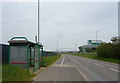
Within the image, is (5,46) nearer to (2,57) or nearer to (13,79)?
(2,57)

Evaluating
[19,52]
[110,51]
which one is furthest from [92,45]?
[19,52]

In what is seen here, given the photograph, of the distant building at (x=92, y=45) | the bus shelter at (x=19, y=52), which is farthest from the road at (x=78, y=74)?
the distant building at (x=92, y=45)

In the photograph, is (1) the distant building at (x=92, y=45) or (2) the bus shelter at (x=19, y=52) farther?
(1) the distant building at (x=92, y=45)

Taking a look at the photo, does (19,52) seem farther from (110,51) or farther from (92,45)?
(92,45)

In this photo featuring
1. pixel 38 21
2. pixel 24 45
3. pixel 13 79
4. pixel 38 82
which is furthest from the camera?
pixel 38 21

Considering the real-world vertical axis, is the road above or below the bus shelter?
below

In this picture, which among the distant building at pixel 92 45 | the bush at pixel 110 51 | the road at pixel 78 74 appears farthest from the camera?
the distant building at pixel 92 45

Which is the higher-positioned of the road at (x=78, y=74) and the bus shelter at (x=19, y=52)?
the bus shelter at (x=19, y=52)

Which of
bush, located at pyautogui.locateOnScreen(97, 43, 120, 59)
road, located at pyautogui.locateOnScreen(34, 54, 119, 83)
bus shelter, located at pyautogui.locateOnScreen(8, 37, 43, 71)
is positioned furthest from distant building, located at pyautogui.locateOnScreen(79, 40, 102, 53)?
bus shelter, located at pyautogui.locateOnScreen(8, 37, 43, 71)

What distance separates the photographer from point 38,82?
962cm

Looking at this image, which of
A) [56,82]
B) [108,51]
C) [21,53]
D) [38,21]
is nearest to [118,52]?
[108,51]

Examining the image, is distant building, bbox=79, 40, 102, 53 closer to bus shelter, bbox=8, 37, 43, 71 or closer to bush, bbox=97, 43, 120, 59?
bush, bbox=97, 43, 120, 59

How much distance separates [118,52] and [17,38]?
3054 centimetres

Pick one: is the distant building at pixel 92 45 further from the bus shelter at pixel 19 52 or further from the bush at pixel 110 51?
the bus shelter at pixel 19 52
